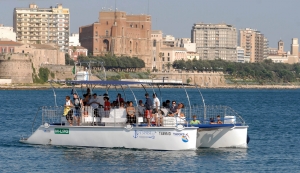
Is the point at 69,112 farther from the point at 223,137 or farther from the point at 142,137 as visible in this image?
the point at 223,137

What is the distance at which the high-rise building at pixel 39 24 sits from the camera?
18375 centimetres

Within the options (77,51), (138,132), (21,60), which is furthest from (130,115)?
(77,51)

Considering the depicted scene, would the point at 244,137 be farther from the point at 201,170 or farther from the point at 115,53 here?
the point at 115,53

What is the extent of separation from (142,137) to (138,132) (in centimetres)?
21

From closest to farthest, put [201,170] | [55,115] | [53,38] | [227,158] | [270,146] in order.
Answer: [201,170], [227,158], [55,115], [270,146], [53,38]

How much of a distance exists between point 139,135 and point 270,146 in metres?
6.84

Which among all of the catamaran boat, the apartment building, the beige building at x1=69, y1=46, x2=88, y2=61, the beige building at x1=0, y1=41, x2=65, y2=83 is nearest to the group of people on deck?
the catamaran boat

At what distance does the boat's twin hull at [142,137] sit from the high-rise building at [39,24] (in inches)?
6110

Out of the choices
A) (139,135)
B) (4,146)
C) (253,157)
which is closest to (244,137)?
(253,157)

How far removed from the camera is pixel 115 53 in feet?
633

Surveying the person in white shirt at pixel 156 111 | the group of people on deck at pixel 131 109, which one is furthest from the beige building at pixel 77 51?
the person in white shirt at pixel 156 111

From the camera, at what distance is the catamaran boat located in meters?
27.0

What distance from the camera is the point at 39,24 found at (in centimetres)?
18375

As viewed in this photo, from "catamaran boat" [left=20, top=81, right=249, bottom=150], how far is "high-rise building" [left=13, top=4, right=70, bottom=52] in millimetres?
155265
